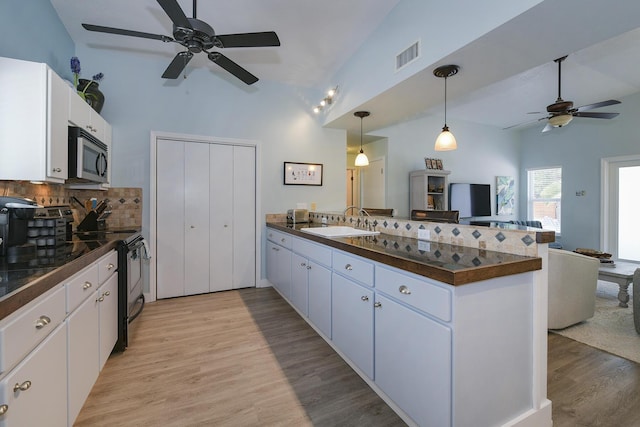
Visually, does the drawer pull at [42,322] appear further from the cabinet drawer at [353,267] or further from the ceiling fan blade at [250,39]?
the ceiling fan blade at [250,39]

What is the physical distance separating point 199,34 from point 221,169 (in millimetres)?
1933

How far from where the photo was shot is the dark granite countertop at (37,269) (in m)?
0.90

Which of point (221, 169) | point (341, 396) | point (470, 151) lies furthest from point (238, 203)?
point (470, 151)

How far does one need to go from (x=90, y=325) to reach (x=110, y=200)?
208cm

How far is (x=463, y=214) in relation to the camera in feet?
19.4

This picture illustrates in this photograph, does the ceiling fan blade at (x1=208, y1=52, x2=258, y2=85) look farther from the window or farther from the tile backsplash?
the window

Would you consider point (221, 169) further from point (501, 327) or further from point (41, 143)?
point (501, 327)

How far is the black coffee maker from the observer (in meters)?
1.50

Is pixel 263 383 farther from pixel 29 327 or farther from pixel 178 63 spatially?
pixel 178 63

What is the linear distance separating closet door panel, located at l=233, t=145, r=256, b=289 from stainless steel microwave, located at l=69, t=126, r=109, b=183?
1486 millimetres

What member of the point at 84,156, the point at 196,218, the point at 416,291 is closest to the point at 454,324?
the point at 416,291

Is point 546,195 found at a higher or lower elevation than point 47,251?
higher

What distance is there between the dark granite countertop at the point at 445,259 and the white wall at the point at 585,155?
573cm

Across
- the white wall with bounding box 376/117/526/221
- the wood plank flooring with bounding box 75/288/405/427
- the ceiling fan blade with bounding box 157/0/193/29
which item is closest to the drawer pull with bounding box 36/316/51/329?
the wood plank flooring with bounding box 75/288/405/427
